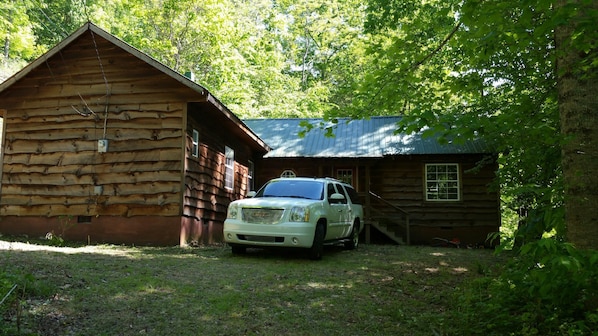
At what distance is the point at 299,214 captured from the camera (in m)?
9.09

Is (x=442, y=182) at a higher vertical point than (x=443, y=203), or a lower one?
higher

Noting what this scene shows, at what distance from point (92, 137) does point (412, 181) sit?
1195cm

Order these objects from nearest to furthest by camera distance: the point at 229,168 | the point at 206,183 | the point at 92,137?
the point at 92,137 < the point at 206,183 < the point at 229,168

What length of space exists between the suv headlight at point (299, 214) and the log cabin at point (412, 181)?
25.2 feet

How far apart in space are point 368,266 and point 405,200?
9.37 meters

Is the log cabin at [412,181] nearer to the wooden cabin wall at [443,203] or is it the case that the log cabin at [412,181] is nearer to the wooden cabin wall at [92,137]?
the wooden cabin wall at [443,203]

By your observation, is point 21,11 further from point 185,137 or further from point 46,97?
point 185,137

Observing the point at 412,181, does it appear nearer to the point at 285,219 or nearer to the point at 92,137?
the point at 285,219

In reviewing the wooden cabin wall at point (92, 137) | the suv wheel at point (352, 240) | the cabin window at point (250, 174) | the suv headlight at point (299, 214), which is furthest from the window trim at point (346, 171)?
the suv headlight at point (299, 214)

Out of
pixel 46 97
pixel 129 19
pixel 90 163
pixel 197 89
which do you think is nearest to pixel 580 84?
pixel 197 89

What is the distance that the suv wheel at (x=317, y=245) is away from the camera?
30.5ft

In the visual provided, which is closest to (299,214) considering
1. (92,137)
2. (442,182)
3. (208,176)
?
(208,176)

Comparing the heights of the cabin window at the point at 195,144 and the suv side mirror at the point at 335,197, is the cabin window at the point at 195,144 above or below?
above

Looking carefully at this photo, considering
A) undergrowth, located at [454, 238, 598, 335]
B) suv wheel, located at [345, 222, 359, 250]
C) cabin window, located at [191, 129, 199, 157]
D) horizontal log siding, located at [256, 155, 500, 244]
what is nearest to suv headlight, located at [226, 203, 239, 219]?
cabin window, located at [191, 129, 199, 157]
